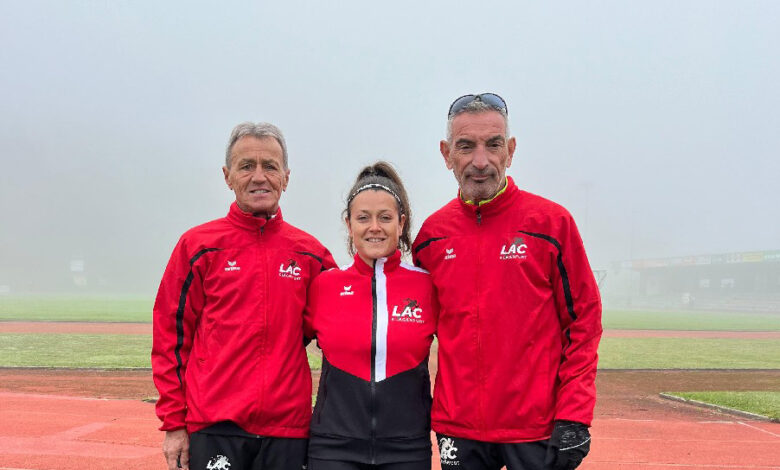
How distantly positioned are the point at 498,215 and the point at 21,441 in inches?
263

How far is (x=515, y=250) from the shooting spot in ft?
9.47

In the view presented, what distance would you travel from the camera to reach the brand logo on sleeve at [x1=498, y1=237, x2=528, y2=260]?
113 inches

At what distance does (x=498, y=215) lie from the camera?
2.97 metres

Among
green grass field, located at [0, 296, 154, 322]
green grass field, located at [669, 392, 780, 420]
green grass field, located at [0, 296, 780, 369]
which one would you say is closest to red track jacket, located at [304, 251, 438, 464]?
green grass field, located at [669, 392, 780, 420]

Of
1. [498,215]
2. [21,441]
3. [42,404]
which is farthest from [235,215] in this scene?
Result: [42,404]

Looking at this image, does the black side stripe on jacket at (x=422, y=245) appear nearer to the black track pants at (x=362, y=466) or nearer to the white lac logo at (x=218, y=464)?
the black track pants at (x=362, y=466)

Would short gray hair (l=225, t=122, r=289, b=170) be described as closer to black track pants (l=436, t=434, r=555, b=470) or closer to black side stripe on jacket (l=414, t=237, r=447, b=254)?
black side stripe on jacket (l=414, t=237, r=447, b=254)

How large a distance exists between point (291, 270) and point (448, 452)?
111cm

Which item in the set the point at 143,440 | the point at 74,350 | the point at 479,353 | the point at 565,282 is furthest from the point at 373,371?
the point at 74,350

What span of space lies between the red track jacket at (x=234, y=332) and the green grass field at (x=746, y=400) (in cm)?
936

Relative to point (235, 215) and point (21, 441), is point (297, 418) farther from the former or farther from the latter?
point (21, 441)

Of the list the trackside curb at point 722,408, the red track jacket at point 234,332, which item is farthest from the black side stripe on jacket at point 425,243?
the trackside curb at point 722,408

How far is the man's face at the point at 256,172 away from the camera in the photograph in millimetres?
3104

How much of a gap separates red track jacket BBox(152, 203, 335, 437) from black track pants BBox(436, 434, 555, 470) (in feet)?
2.29
